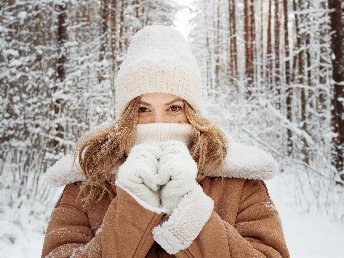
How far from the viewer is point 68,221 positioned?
2020mm

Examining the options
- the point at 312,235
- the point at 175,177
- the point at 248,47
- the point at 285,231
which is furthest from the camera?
the point at 248,47

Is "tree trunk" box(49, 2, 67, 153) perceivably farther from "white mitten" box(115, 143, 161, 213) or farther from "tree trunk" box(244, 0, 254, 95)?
"tree trunk" box(244, 0, 254, 95)

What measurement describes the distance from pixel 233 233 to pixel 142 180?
0.47 m

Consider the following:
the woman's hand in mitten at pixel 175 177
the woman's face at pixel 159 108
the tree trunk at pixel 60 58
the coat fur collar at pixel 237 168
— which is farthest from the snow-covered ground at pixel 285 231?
the woman's hand in mitten at pixel 175 177

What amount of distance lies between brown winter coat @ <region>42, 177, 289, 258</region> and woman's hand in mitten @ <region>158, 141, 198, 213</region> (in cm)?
9

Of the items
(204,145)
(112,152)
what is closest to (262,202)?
(204,145)

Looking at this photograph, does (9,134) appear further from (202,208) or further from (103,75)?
(202,208)

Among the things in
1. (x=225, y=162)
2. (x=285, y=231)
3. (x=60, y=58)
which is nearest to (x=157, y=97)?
(x=225, y=162)

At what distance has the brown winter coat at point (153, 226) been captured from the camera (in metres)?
1.65

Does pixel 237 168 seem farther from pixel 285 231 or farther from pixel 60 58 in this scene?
pixel 60 58

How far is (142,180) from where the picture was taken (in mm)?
1614

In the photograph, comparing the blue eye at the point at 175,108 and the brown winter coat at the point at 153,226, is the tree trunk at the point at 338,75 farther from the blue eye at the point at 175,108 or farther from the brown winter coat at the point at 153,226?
the brown winter coat at the point at 153,226

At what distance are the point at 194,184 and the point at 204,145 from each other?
47cm

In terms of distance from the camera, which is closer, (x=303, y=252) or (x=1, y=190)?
(x=303, y=252)
